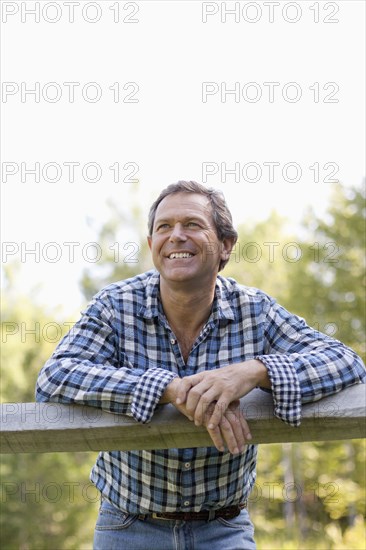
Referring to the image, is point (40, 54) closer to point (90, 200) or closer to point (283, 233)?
point (90, 200)

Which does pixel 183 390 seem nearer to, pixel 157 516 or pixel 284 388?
pixel 284 388

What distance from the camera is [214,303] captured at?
8.11 feet

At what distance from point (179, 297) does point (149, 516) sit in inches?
29.5

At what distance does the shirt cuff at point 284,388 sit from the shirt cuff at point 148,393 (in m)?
0.28

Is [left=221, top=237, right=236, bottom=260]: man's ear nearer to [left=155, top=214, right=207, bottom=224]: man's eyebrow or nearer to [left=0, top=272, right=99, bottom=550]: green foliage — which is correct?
[left=155, top=214, right=207, bottom=224]: man's eyebrow

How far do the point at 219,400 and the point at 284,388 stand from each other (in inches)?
7.3

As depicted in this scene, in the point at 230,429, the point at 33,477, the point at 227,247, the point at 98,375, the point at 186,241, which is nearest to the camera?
the point at 230,429

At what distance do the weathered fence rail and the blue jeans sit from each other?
561 millimetres

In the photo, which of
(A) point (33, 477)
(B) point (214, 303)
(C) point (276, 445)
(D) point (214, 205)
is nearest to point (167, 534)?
(B) point (214, 303)

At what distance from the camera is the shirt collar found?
2416mm

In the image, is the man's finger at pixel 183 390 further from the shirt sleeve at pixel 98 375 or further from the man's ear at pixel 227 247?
the man's ear at pixel 227 247

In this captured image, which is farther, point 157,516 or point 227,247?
point 227,247

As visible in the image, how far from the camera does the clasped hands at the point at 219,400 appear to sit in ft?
5.72

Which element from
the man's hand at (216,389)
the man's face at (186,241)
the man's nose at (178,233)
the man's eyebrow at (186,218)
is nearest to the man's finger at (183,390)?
the man's hand at (216,389)
